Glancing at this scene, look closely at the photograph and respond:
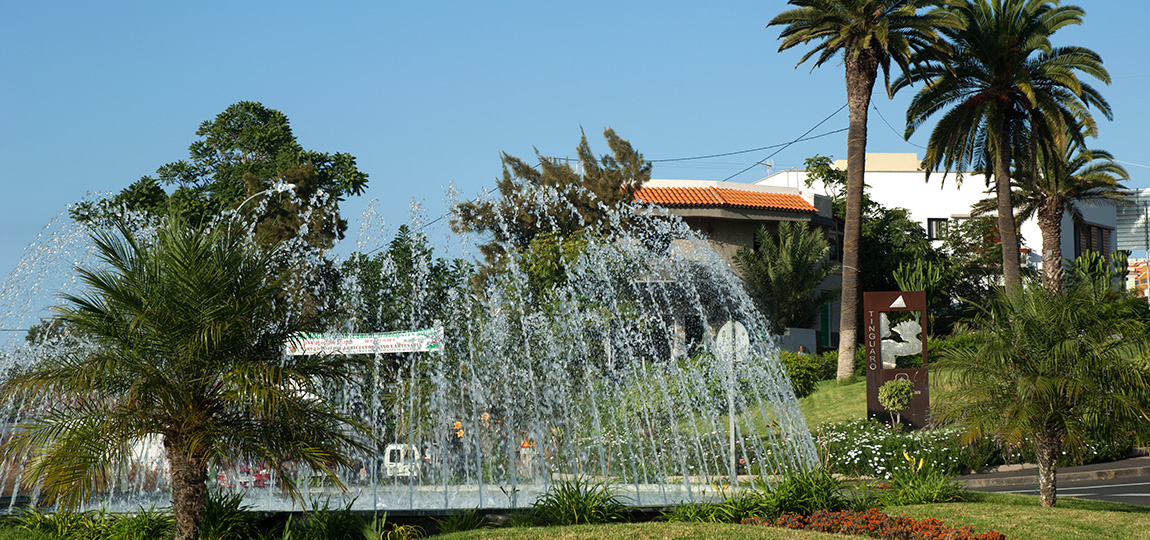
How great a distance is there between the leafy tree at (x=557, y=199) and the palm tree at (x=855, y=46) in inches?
276

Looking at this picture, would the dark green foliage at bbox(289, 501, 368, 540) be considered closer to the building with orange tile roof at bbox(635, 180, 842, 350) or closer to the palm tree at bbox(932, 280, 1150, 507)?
the palm tree at bbox(932, 280, 1150, 507)

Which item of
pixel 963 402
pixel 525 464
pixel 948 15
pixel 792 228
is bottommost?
pixel 525 464

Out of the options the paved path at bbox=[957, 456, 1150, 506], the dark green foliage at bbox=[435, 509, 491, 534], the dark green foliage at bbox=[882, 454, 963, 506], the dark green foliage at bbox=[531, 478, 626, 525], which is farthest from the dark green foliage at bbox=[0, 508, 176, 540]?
the paved path at bbox=[957, 456, 1150, 506]

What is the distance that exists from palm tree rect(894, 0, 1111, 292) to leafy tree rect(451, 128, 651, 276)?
32.7 ft

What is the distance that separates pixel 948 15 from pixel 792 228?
11.0 m

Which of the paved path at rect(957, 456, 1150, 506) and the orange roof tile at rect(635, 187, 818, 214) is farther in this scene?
the orange roof tile at rect(635, 187, 818, 214)

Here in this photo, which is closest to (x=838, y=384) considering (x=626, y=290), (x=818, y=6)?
(x=626, y=290)

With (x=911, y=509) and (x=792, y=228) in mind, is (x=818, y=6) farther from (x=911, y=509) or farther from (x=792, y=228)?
(x=911, y=509)

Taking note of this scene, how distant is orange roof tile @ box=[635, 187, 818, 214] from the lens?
36656 mm

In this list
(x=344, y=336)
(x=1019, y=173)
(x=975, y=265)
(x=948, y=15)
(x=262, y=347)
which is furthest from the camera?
(x=975, y=265)

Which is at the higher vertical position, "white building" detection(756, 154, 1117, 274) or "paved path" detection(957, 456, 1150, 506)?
"white building" detection(756, 154, 1117, 274)

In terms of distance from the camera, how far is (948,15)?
29.6 metres

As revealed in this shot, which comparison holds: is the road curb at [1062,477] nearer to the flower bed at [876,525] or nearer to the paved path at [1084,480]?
the paved path at [1084,480]

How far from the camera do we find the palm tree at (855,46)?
30.0 metres
